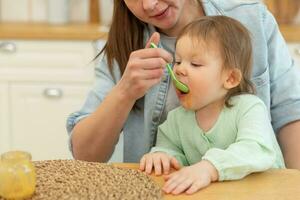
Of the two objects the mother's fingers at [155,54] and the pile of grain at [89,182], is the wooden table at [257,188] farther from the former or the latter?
the mother's fingers at [155,54]

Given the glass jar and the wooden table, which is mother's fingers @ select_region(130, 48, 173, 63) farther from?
the glass jar

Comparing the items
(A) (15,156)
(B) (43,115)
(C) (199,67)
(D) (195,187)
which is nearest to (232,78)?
(C) (199,67)

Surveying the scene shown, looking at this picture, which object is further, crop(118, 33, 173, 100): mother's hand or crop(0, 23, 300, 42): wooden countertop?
crop(0, 23, 300, 42): wooden countertop

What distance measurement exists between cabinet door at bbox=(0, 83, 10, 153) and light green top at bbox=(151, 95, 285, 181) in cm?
155

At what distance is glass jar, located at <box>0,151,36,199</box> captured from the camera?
3.21ft

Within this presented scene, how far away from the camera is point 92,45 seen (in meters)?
2.63

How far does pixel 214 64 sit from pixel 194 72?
48 millimetres

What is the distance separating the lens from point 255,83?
57.2 inches

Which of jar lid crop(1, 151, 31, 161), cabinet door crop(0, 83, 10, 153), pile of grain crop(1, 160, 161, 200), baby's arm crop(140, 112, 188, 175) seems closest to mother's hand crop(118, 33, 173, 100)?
baby's arm crop(140, 112, 188, 175)

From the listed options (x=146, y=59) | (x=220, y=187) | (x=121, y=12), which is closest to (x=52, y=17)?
(x=121, y=12)

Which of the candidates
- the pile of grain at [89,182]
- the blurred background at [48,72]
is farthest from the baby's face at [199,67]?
the blurred background at [48,72]

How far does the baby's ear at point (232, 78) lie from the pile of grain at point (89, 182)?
0.29 metres

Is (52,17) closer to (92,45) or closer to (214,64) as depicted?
(92,45)

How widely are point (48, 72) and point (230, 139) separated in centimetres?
162
